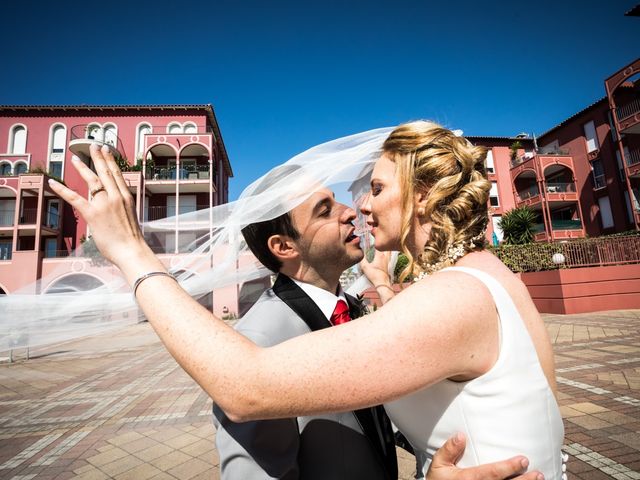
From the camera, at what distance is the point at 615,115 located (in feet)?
73.7

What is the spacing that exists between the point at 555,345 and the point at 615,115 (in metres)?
23.2

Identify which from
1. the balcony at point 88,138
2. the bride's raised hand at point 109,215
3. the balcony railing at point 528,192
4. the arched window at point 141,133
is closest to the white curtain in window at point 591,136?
the balcony railing at point 528,192

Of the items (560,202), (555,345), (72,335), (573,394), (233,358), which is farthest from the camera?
(560,202)

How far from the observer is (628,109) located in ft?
72.5

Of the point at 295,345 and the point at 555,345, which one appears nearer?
the point at 295,345

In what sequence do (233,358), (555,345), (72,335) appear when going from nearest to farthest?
(233,358) → (72,335) → (555,345)

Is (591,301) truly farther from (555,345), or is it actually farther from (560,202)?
(560,202)

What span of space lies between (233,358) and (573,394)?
5617 millimetres

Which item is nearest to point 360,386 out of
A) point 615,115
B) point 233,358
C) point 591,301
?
point 233,358

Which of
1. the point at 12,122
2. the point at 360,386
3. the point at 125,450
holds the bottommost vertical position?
the point at 125,450

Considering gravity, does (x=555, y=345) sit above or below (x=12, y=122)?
below

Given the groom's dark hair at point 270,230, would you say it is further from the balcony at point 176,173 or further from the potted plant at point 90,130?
the potted plant at point 90,130

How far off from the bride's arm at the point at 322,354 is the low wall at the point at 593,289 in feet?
47.0

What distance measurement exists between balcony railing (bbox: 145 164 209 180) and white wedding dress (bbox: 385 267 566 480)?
1039 inches
